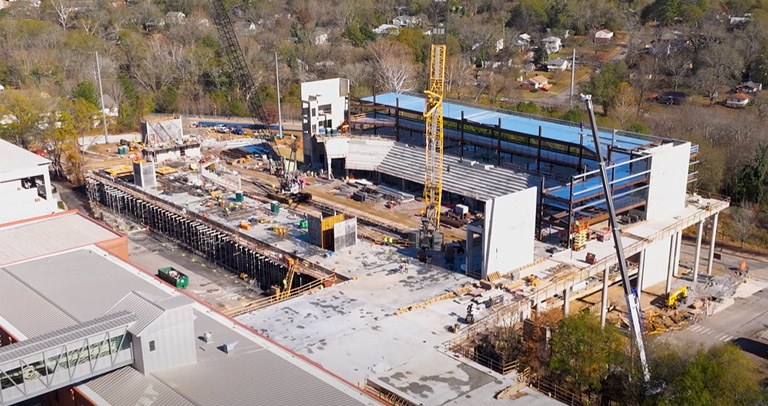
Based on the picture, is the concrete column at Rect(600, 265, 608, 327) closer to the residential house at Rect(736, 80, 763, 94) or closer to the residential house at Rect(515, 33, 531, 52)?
the residential house at Rect(736, 80, 763, 94)

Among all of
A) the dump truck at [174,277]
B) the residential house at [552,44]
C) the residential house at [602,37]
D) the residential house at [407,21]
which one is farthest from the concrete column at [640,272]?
the residential house at [407,21]

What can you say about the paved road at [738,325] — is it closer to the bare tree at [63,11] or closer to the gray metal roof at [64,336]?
the gray metal roof at [64,336]

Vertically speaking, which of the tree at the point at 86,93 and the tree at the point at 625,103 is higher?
the tree at the point at 86,93

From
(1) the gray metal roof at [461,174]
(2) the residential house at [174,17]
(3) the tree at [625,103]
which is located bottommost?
(1) the gray metal roof at [461,174]

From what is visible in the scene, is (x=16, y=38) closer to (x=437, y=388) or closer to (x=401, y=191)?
(x=401, y=191)

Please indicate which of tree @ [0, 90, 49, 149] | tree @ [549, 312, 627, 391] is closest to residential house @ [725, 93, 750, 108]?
tree @ [549, 312, 627, 391]

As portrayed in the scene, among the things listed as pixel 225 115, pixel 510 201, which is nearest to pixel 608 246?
pixel 510 201

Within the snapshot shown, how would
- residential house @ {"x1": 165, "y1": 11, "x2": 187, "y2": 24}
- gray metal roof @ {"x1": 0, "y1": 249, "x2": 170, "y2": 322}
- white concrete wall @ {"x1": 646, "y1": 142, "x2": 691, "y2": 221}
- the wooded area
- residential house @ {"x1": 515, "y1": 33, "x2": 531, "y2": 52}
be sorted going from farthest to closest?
residential house @ {"x1": 165, "y1": 11, "x2": 187, "y2": 24}
residential house @ {"x1": 515, "y1": 33, "x2": 531, "y2": 52}
the wooded area
white concrete wall @ {"x1": 646, "y1": 142, "x2": 691, "y2": 221}
gray metal roof @ {"x1": 0, "y1": 249, "x2": 170, "y2": 322}
